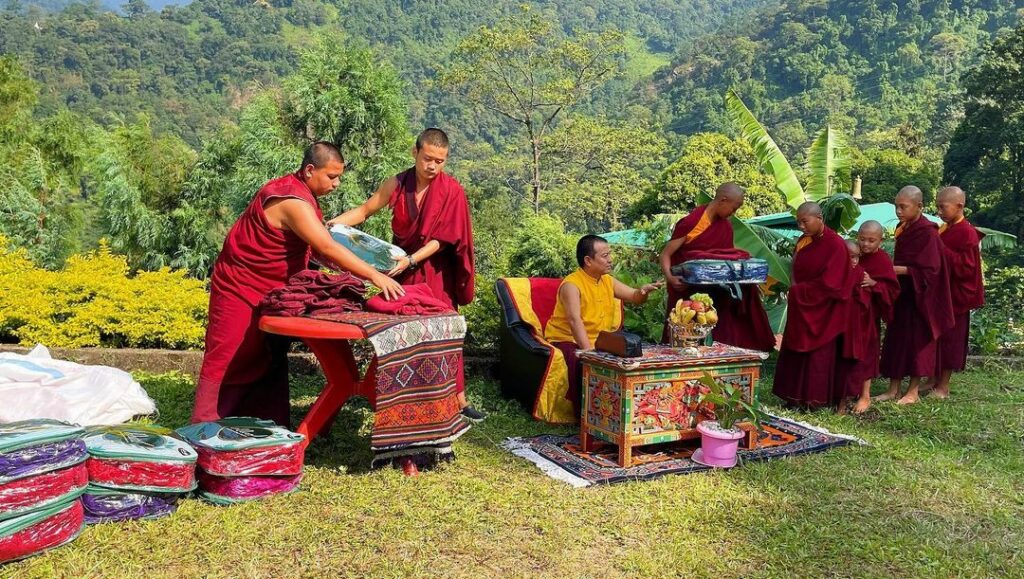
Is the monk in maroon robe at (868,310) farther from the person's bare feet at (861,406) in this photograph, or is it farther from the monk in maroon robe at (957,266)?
the monk in maroon robe at (957,266)

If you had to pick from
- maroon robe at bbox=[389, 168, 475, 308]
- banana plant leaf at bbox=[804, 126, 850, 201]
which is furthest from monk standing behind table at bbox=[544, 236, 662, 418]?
banana plant leaf at bbox=[804, 126, 850, 201]

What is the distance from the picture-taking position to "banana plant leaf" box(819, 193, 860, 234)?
819 cm

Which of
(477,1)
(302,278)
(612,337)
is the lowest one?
(612,337)

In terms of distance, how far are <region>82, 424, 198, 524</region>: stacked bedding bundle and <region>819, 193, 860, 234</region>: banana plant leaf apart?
6621 mm

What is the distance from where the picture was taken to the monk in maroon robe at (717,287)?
6285 millimetres

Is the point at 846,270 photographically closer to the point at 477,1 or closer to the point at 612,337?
the point at 612,337

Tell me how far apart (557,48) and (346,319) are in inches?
1035

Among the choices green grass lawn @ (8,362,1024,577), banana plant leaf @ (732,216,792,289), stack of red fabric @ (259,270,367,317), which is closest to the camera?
green grass lawn @ (8,362,1024,577)

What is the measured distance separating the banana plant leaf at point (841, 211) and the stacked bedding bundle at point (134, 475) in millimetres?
6621

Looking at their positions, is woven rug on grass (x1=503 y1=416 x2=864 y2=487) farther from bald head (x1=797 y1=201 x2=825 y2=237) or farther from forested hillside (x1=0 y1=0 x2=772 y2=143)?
forested hillside (x1=0 y1=0 x2=772 y2=143)

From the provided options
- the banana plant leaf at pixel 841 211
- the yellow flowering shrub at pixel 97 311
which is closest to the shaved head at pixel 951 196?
the banana plant leaf at pixel 841 211

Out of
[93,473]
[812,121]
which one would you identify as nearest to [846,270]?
[93,473]

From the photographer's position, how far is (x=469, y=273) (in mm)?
5434

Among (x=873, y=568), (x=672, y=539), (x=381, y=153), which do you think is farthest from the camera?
(x=381, y=153)
